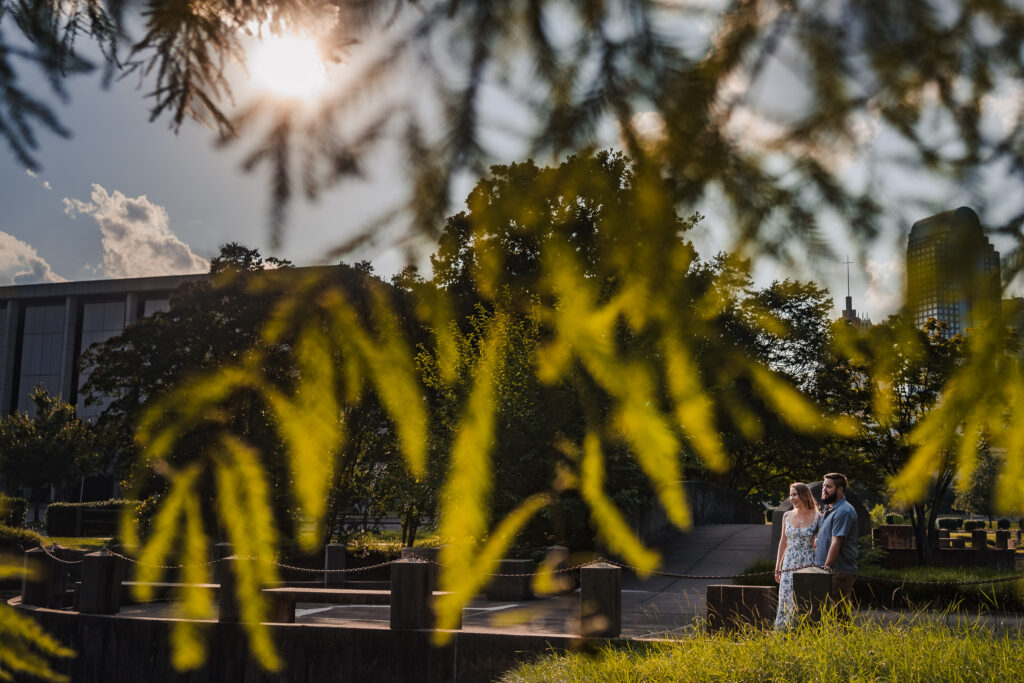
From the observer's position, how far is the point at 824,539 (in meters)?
7.43

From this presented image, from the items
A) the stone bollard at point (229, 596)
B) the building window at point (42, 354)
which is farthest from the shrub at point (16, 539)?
the building window at point (42, 354)

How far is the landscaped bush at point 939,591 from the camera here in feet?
37.0

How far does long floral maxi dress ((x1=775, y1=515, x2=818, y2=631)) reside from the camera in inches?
286

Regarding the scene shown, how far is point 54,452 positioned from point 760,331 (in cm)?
4379

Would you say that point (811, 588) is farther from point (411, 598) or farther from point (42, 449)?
point (42, 449)

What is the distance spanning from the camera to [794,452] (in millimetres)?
25531

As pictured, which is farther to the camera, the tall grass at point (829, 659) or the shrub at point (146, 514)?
the shrub at point (146, 514)

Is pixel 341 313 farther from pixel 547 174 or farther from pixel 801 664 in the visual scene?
pixel 801 664

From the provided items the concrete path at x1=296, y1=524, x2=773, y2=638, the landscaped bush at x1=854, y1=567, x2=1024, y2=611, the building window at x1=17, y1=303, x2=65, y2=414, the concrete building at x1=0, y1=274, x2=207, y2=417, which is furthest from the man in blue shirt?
the building window at x1=17, y1=303, x2=65, y2=414

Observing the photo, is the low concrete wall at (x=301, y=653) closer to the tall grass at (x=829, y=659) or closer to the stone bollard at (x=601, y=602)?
the stone bollard at (x=601, y=602)

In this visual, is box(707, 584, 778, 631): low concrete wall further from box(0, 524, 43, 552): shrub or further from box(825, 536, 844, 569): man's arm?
box(0, 524, 43, 552): shrub

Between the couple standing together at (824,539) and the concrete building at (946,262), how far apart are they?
4192mm

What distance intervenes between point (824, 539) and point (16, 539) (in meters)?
19.2

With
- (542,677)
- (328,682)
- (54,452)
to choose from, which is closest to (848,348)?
(542,677)
